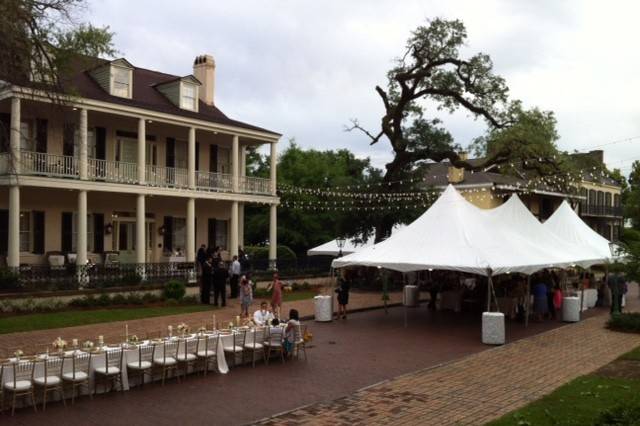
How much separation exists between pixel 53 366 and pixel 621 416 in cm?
782

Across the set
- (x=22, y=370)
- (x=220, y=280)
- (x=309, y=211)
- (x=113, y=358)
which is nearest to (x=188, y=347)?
(x=113, y=358)

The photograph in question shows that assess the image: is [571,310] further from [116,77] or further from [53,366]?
[116,77]

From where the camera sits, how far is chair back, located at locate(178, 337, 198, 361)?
1133 centimetres

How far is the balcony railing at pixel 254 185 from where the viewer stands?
30.1m

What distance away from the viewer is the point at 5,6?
36.7 feet

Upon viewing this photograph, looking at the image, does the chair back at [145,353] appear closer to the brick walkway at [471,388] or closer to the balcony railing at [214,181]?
the brick walkway at [471,388]

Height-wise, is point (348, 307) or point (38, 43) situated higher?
point (38, 43)

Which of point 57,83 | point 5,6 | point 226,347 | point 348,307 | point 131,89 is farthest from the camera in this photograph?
point 131,89

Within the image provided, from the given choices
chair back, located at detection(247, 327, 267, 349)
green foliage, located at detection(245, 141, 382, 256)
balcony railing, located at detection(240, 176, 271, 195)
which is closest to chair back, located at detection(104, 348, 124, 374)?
chair back, located at detection(247, 327, 267, 349)

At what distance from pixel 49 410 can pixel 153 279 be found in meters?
15.0

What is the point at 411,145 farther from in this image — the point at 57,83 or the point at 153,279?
the point at 57,83

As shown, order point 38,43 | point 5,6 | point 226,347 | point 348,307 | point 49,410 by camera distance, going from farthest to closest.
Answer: point 348,307
point 38,43
point 226,347
point 5,6
point 49,410

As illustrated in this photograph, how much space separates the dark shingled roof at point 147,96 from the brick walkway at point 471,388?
Result: 49.3 feet

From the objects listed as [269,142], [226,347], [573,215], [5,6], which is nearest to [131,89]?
[269,142]
